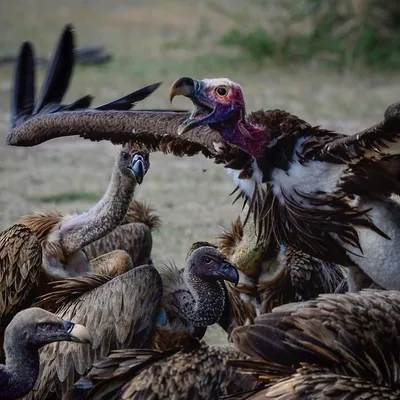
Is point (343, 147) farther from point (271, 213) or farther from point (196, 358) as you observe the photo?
point (196, 358)

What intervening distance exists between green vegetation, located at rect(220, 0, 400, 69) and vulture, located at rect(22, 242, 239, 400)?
10005mm

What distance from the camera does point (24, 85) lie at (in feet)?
21.4

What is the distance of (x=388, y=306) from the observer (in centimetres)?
419

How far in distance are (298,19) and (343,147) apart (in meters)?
10.7

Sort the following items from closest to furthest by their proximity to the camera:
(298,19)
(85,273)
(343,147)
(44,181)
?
(343,147) < (85,273) < (44,181) < (298,19)

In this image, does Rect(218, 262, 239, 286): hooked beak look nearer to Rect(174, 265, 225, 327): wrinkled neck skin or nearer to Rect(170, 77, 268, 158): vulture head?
Rect(174, 265, 225, 327): wrinkled neck skin

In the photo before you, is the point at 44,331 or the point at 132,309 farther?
the point at 132,309

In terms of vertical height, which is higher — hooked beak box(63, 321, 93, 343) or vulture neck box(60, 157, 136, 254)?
vulture neck box(60, 157, 136, 254)

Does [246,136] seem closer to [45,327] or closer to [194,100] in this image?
[194,100]

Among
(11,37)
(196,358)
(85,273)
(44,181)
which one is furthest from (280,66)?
(196,358)

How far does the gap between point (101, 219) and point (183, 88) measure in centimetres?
104

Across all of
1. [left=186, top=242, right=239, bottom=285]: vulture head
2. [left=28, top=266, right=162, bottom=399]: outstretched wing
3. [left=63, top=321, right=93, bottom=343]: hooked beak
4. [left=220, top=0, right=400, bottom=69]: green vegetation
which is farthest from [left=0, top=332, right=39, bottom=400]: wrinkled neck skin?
[left=220, top=0, right=400, bottom=69]: green vegetation

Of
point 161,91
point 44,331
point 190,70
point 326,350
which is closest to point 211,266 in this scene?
point 44,331

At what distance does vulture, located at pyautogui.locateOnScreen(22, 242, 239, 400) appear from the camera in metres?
4.91
